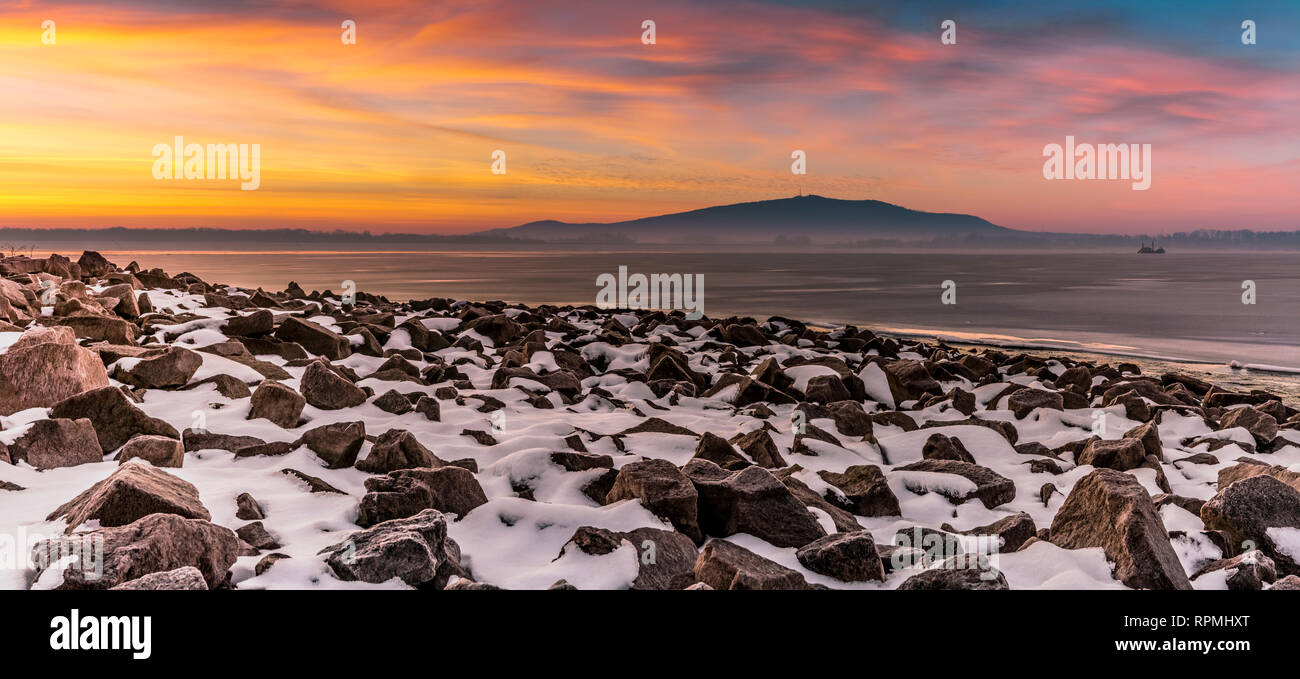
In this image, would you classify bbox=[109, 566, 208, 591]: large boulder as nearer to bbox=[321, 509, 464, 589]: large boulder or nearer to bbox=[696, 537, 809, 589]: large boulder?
bbox=[321, 509, 464, 589]: large boulder

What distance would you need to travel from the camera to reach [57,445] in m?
4.86

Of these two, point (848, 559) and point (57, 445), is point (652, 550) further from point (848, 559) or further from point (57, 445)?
point (57, 445)

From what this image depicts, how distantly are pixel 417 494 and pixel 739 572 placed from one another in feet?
6.96

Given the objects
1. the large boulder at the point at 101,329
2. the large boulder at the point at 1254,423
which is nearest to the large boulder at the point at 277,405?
the large boulder at the point at 101,329

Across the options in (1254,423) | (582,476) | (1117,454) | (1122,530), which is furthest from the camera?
(1254,423)

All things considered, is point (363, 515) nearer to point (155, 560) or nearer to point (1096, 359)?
point (155, 560)

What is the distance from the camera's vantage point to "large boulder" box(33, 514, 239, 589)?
10.5 ft

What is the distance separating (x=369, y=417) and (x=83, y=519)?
339cm

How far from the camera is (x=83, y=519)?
12.1ft

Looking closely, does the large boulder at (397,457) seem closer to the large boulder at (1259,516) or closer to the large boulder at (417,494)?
the large boulder at (417,494)

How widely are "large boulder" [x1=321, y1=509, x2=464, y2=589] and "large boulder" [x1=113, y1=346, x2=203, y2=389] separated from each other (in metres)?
4.57

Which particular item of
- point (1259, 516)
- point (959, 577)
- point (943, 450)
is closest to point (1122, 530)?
point (959, 577)

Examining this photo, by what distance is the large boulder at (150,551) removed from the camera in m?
3.19
